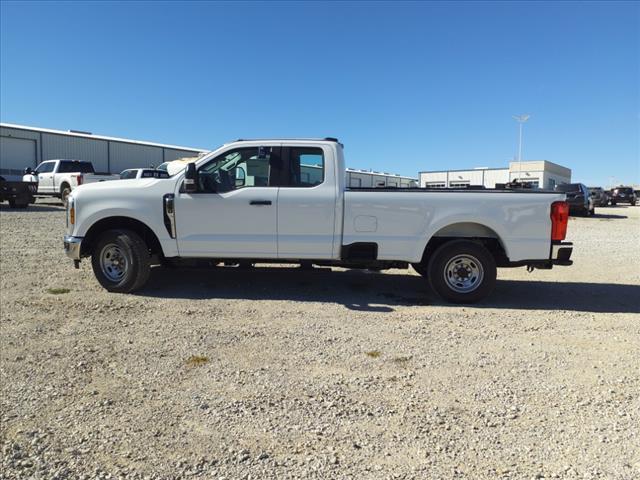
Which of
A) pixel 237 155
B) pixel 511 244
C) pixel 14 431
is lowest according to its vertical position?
pixel 14 431

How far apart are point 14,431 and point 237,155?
13.8 feet

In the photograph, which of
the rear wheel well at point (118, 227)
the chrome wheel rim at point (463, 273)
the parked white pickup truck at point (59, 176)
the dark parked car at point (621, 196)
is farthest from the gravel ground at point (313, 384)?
the dark parked car at point (621, 196)

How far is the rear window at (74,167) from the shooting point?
22.7 meters

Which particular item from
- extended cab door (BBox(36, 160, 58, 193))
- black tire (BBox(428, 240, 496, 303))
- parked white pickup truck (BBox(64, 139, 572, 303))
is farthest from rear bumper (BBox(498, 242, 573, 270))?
extended cab door (BBox(36, 160, 58, 193))

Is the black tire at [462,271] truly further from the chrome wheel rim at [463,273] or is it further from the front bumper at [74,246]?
the front bumper at [74,246]

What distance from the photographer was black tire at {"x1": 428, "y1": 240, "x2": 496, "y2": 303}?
6.17 meters

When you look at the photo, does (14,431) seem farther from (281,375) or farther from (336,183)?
(336,183)

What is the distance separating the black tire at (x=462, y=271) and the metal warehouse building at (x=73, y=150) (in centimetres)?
3360

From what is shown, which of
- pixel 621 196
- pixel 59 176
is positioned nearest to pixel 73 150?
pixel 59 176

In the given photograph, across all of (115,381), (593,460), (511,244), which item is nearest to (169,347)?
(115,381)

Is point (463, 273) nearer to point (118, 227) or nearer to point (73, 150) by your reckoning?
point (118, 227)

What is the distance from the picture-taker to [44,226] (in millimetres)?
13578

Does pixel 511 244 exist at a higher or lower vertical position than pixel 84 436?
higher

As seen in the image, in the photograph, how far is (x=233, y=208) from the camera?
6320mm
